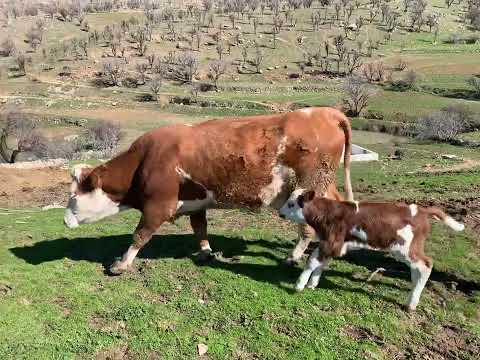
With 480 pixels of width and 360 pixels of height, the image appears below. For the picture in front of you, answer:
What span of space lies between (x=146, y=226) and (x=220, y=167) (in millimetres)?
1628

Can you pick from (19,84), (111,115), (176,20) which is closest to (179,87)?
(111,115)

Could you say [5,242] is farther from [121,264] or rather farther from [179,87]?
[179,87]

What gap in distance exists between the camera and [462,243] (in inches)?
432

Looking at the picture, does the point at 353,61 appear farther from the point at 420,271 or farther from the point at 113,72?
the point at 420,271

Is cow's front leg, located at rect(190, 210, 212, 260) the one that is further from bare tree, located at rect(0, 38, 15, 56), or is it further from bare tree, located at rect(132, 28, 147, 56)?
bare tree, located at rect(0, 38, 15, 56)

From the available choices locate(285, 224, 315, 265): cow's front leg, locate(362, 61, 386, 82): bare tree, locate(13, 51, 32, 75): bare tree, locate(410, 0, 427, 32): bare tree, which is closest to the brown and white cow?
locate(285, 224, 315, 265): cow's front leg

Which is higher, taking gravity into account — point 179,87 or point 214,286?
point 214,286

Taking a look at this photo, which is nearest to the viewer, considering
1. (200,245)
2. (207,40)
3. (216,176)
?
(216,176)

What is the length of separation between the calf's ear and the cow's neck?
291cm

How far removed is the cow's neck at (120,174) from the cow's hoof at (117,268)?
3.64 feet

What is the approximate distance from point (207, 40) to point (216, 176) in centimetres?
7253

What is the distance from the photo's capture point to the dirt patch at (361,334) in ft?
25.4

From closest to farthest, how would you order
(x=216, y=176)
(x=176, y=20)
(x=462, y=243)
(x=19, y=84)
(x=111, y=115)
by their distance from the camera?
(x=216, y=176)
(x=462, y=243)
(x=111, y=115)
(x=19, y=84)
(x=176, y=20)

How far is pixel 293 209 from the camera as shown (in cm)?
873
